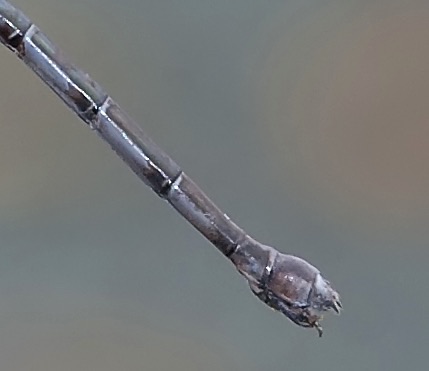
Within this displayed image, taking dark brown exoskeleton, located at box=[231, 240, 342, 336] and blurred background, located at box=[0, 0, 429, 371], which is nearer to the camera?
dark brown exoskeleton, located at box=[231, 240, 342, 336]

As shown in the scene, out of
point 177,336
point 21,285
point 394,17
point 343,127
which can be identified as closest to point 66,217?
point 21,285

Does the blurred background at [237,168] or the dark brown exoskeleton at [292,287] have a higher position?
the blurred background at [237,168]

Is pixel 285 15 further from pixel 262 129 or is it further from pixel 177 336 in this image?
pixel 177 336

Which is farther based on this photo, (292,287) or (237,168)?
(237,168)

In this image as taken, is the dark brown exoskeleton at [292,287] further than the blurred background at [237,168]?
No

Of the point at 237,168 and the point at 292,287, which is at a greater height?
the point at 237,168
